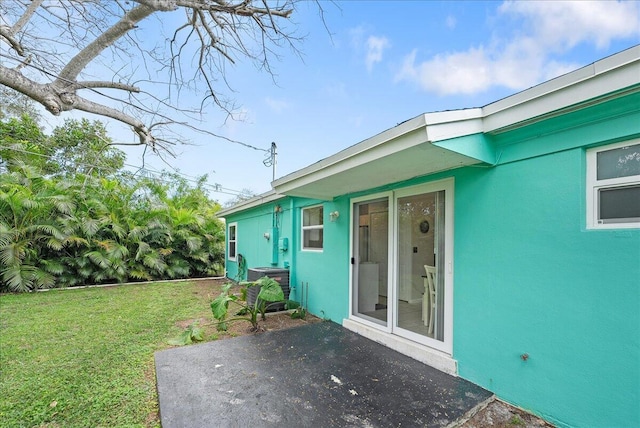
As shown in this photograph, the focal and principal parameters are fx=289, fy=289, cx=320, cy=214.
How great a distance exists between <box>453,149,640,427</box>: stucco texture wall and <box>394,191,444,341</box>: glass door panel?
1.10 feet

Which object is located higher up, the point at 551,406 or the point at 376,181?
the point at 376,181

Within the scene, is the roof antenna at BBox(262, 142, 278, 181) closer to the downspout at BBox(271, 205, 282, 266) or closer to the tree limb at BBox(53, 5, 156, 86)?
the downspout at BBox(271, 205, 282, 266)

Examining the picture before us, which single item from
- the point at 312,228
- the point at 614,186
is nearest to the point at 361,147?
the point at 614,186

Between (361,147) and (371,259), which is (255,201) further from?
(361,147)

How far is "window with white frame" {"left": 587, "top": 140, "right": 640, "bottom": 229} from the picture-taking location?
7.18 feet

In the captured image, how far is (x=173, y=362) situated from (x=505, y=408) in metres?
3.71

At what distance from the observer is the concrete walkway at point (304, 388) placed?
8.27 feet

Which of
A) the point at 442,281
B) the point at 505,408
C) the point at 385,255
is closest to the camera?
the point at 505,408

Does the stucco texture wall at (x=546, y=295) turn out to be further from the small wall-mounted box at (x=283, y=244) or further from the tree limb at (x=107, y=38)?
the tree limb at (x=107, y=38)

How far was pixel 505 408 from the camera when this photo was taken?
2707 mm

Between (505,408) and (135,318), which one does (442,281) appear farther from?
(135,318)

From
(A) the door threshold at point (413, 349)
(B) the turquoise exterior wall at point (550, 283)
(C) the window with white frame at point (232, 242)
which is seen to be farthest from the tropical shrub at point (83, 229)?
(B) the turquoise exterior wall at point (550, 283)

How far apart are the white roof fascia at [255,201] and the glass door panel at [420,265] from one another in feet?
9.69

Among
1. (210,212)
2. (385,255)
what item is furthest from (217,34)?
(210,212)
